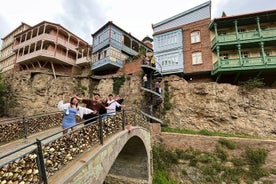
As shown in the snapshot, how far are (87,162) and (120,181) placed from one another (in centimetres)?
815

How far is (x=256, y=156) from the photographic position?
10.3m

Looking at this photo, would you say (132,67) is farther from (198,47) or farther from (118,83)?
(198,47)

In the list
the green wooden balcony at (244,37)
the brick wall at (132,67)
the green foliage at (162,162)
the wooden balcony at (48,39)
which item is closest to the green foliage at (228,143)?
the green foliage at (162,162)

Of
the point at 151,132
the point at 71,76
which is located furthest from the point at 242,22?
the point at 71,76

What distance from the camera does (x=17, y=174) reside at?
9.36 feet

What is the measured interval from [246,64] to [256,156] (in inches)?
346

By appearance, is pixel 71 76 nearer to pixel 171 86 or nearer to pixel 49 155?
pixel 171 86

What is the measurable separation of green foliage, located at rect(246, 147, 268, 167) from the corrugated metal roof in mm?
14509

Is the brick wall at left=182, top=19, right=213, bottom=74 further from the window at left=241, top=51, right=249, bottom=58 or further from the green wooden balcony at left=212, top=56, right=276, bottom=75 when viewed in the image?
the window at left=241, top=51, right=249, bottom=58

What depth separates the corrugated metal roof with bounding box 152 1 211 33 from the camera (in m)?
17.9

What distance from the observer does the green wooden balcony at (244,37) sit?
1512 cm

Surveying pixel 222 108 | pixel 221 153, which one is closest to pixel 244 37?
pixel 222 108

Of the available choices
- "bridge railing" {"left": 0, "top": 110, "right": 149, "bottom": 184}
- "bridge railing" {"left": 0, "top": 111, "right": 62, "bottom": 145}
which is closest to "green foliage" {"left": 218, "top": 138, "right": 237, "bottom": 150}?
"bridge railing" {"left": 0, "top": 110, "right": 149, "bottom": 184}

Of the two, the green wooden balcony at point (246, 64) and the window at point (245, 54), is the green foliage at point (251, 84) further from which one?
the window at point (245, 54)
